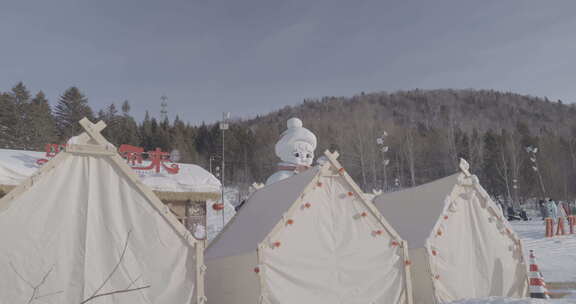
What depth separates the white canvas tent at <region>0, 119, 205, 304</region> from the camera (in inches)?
152

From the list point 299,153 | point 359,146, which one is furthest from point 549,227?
point 359,146

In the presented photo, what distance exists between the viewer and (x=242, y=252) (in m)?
5.44

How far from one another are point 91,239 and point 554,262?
11849 millimetres

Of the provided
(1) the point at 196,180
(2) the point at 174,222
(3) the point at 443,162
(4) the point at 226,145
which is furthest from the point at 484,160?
(2) the point at 174,222

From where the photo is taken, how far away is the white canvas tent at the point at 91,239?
3873mm

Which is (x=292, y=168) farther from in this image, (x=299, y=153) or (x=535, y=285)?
(x=535, y=285)

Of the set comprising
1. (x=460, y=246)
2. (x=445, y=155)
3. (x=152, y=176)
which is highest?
(x=445, y=155)

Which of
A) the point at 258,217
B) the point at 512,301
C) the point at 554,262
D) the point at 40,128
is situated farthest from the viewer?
the point at 40,128

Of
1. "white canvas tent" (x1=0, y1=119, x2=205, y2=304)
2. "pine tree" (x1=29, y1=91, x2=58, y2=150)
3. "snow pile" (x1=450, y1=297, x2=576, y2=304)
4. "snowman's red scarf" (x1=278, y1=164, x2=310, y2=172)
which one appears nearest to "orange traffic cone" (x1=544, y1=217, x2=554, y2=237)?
"snowman's red scarf" (x1=278, y1=164, x2=310, y2=172)

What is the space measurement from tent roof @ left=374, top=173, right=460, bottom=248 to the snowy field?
130 centimetres

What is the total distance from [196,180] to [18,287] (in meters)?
11.9

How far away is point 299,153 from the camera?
1007 cm

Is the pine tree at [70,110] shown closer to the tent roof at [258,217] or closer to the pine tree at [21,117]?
the pine tree at [21,117]

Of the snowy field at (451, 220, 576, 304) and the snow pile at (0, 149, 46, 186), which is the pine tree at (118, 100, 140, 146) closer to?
Answer: the snow pile at (0, 149, 46, 186)
